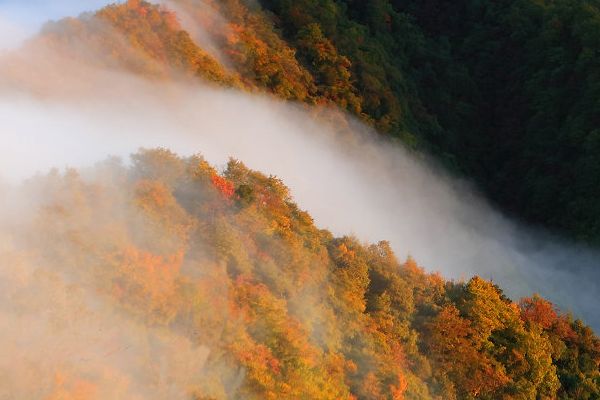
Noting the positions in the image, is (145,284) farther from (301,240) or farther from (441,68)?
(441,68)

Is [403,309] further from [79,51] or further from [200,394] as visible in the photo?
[79,51]

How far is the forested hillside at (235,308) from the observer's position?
22.8 m

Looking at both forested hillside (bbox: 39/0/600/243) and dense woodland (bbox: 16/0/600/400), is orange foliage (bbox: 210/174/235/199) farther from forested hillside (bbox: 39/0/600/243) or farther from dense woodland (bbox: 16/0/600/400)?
forested hillside (bbox: 39/0/600/243)

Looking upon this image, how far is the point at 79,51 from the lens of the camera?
161ft

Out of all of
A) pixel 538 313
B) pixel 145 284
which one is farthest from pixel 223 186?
pixel 538 313

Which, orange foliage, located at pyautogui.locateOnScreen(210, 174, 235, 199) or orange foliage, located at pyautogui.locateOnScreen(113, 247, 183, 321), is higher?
orange foliage, located at pyautogui.locateOnScreen(210, 174, 235, 199)

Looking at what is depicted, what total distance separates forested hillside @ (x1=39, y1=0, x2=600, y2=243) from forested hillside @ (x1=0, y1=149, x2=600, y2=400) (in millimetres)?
21088

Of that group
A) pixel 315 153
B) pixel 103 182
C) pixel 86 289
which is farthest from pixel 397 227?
pixel 86 289

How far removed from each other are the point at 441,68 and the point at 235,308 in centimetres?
5425

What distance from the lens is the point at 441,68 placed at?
76.1 m

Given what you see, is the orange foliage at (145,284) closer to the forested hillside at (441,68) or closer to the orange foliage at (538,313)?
the orange foliage at (538,313)

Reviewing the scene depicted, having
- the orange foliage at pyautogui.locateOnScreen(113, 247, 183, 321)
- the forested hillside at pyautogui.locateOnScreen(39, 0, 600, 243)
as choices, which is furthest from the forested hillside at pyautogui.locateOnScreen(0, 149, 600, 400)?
the forested hillside at pyautogui.locateOnScreen(39, 0, 600, 243)

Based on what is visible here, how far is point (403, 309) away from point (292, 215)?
651cm

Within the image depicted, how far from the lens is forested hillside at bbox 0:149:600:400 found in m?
22.8
